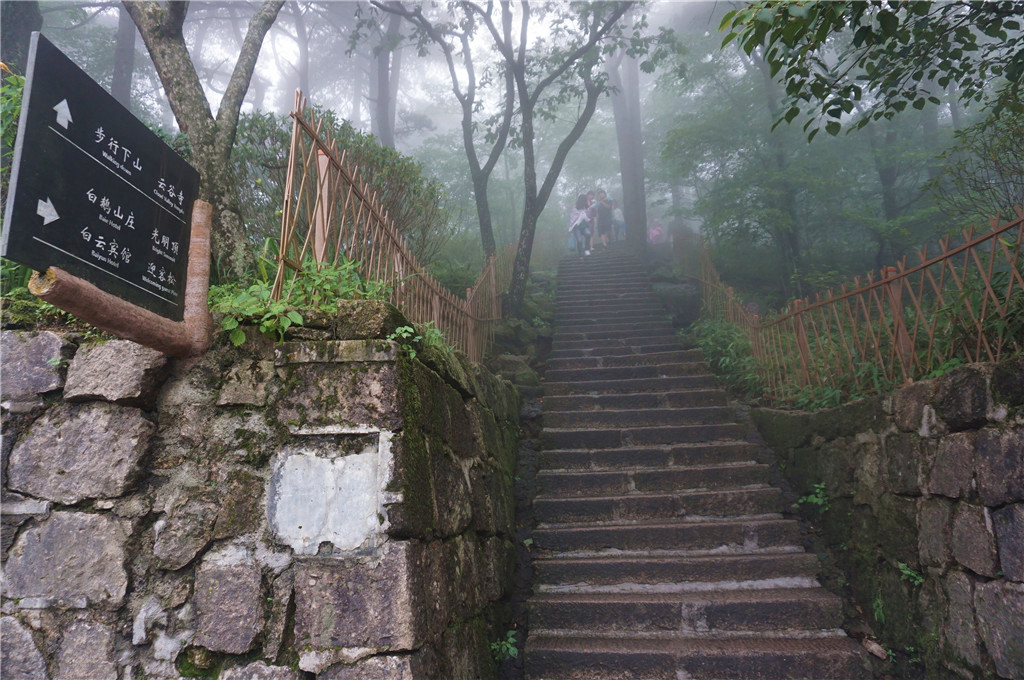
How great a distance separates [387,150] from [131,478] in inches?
187

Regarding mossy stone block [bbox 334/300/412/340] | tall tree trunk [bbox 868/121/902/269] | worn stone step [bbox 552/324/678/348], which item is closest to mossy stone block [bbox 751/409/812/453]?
worn stone step [bbox 552/324/678/348]

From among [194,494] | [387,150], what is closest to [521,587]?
[194,494]

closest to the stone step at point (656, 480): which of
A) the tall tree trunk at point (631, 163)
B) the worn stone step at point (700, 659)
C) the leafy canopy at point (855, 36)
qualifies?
the worn stone step at point (700, 659)

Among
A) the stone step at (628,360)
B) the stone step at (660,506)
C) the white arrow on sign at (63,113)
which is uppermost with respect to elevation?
the stone step at (628,360)

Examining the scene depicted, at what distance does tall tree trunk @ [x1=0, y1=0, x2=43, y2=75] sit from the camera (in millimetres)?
5547

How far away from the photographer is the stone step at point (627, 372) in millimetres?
6476

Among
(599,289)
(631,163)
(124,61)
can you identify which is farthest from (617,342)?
(124,61)

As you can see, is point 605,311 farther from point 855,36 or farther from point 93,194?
point 93,194

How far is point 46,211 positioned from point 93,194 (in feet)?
0.64

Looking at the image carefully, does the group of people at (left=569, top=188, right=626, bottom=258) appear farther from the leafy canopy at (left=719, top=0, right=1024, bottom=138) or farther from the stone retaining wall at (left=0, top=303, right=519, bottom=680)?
the stone retaining wall at (left=0, top=303, right=519, bottom=680)

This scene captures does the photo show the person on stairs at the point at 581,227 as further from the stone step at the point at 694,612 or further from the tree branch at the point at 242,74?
the stone step at the point at 694,612

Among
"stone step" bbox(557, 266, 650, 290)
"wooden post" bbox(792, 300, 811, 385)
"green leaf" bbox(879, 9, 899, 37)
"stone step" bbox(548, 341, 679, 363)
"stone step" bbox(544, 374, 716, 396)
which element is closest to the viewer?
"green leaf" bbox(879, 9, 899, 37)

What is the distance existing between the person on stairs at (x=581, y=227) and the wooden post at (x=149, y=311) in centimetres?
1272

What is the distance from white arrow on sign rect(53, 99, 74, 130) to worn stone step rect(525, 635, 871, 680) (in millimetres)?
3324
